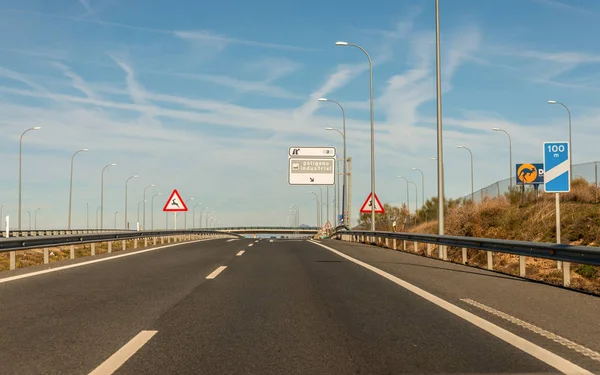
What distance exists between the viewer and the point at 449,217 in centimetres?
2884

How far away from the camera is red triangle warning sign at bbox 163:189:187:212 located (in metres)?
31.6

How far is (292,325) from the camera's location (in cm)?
678

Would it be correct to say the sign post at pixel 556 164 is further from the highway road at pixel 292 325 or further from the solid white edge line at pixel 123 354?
the solid white edge line at pixel 123 354

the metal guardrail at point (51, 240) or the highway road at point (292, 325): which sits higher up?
the metal guardrail at point (51, 240)

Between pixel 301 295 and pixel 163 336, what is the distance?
3.39m

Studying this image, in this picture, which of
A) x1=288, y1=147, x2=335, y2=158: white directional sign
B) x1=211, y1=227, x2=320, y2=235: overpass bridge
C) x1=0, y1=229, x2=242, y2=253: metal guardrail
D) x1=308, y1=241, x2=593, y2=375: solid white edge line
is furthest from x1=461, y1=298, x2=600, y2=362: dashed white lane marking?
x1=211, y1=227, x2=320, y2=235: overpass bridge

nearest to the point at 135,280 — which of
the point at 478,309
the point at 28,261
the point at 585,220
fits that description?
the point at 478,309

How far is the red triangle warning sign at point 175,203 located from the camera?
31.6 meters

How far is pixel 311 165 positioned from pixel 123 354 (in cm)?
3814

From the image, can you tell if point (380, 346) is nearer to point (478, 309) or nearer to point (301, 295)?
point (478, 309)

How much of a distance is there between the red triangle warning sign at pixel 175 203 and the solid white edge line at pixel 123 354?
2566cm

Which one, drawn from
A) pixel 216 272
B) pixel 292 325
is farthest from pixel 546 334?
pixel 216 272

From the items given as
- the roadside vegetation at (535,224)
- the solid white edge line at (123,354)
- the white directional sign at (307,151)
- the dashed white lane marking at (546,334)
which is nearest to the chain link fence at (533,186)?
the roadside vegetation at (535,224)

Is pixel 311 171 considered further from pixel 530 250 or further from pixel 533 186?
pixel 530 250
